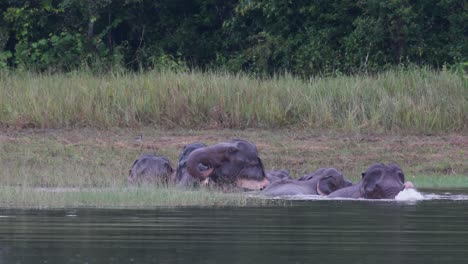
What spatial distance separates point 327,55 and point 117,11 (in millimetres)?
5401

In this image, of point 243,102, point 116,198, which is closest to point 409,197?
point 116,198

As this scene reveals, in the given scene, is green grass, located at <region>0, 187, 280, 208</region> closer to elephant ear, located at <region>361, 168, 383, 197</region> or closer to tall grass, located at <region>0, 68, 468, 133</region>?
elephant ear, located at <region>361, 168, 383, 197</region>

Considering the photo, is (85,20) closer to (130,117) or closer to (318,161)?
(130,117)

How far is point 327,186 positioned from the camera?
1398 cm

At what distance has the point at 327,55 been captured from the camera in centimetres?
2730

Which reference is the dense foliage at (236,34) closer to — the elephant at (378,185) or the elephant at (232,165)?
the elephant at (232,165)

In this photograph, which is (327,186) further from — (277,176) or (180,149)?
(180,149)

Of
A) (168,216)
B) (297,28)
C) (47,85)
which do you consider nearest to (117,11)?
(297,28)

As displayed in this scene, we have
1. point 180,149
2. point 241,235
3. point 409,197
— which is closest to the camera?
point 241,235

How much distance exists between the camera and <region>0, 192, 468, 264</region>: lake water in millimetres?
8148

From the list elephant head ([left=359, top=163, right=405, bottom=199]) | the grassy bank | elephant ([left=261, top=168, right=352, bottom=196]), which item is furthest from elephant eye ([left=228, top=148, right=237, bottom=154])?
the grassy bank

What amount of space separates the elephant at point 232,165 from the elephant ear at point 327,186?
832 mm


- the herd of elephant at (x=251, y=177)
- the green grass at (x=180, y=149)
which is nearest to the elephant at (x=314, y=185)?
the herd of elephant at (x=251, y=177)

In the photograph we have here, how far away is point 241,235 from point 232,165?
488cm
